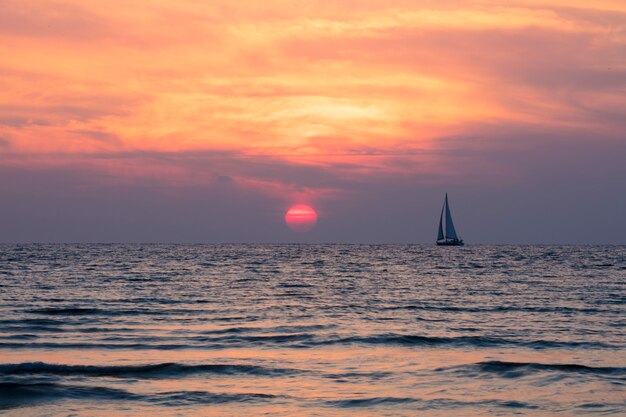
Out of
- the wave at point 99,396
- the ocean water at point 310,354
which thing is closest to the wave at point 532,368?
the ocean water at point 310,354

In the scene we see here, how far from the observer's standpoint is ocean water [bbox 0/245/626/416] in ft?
62.1

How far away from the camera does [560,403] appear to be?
19.1 meters

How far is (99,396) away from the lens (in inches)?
766

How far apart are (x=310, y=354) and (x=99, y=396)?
8.38 meters

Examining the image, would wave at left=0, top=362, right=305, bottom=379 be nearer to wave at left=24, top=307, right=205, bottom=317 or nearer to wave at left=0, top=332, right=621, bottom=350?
wave at left=0, top=332, right=621, bottom=350

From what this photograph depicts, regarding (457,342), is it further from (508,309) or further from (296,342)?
(508,309)

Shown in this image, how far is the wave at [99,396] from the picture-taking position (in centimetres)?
1908

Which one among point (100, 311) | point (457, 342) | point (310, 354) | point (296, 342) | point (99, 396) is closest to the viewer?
point (99, 396)

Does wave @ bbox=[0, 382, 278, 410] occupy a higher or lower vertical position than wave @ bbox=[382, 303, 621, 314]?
higher

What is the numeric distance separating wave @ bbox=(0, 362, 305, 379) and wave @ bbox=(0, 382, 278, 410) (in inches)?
70.3

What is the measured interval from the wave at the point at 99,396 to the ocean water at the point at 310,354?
49mm

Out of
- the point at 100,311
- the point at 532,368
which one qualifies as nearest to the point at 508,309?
the point at 532,368

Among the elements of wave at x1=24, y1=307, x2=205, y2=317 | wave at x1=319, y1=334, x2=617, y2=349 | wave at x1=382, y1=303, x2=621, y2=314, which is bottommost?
wave at x1=382, y1=303, x2=621, y2=314

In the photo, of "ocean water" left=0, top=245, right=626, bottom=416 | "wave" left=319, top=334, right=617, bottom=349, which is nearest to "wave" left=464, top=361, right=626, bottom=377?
"ocean water" left=0, top=245, right=626, bottom=416
